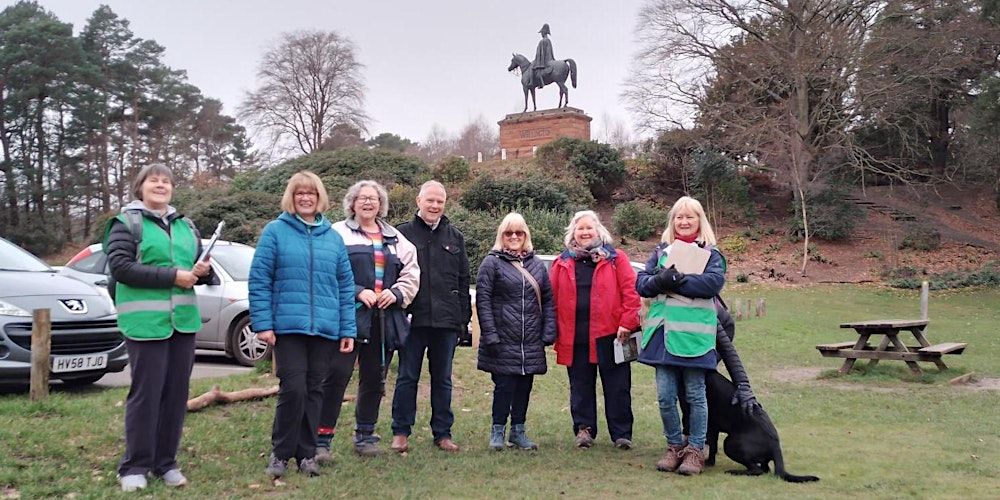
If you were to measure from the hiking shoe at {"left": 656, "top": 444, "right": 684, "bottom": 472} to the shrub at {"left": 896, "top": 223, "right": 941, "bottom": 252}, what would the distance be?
26.1m

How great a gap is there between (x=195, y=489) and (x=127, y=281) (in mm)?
1252

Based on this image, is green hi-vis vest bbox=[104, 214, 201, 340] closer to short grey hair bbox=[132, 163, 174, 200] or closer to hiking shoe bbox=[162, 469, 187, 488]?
short grey hair bbox=[132, 163, 174, 200]

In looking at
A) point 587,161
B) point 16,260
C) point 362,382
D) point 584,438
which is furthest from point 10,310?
point 587,161

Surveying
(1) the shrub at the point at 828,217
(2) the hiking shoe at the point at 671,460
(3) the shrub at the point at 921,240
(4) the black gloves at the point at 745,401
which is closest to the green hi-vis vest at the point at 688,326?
(4) the black gloves at the point at 745,401

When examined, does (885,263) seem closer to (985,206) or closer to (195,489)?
(985,206)

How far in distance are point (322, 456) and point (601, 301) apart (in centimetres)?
232

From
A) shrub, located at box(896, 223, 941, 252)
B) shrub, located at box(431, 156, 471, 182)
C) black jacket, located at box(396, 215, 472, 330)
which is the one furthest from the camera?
shrub, located at box(431, 156, 471, 182)

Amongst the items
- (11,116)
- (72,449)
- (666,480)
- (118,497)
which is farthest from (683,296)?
(11,116)

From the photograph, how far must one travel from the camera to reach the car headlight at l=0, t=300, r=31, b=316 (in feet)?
21.2

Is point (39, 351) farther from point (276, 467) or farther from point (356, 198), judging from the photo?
point (356, 198)

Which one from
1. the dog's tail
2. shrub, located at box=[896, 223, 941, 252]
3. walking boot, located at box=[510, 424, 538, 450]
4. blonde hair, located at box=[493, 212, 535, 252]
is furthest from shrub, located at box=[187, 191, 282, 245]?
shrub, located at box=[896, 223, 941, 252]

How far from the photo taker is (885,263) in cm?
2664

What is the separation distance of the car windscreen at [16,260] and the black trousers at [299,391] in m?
4.04

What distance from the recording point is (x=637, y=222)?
94.3 feet
